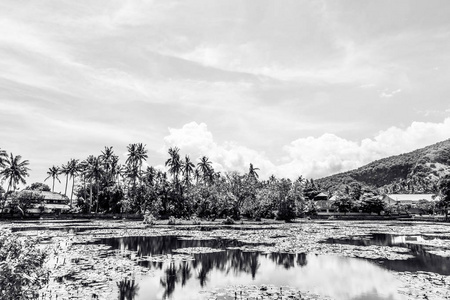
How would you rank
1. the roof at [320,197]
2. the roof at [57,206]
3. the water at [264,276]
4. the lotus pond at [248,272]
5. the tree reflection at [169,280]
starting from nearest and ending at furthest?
the lotus pond at [248,272]
the water at [264,276]
the tree reflection at [169,280]
the roof at [57,206]
the roof at [320,197]

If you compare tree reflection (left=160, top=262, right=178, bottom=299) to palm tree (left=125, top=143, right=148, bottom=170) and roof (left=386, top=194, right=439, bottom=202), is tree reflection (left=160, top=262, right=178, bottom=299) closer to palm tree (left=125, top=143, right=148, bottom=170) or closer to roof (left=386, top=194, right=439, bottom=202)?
palm tree (left=125, top=143, right=148, bottom=170)

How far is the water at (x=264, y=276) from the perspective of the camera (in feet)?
46.2

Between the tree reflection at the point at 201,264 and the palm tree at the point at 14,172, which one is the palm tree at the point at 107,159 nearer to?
the palm tree at the point at 14,172

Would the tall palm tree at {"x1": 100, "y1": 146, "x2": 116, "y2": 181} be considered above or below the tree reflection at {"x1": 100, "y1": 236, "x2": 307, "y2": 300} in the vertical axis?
above

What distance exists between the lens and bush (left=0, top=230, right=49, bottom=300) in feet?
24.7

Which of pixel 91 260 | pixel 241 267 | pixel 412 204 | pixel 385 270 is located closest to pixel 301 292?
pixel 241 267

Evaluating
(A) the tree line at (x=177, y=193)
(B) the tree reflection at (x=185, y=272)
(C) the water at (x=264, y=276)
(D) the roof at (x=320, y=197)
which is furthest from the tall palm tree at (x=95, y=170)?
(D) the roof at (x=320, y=197)

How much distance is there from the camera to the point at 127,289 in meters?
14.0

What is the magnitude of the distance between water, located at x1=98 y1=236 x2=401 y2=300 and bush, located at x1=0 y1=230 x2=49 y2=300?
16.9 feet

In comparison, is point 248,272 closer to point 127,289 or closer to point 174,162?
point 127,289

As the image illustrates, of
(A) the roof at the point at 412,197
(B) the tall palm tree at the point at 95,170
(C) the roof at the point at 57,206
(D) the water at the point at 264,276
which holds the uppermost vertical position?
(B) the tall palm tree at the point at 95,170

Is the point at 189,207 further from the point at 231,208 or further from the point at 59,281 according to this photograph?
the point at 59,281

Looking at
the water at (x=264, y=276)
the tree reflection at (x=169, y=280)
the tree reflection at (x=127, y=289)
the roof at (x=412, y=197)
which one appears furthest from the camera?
the roof at (x=412, y=197)

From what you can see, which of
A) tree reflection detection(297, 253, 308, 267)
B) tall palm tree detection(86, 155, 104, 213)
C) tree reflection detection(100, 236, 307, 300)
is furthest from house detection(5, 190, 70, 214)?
tree reflection detection(297, 253, 308, 267)
